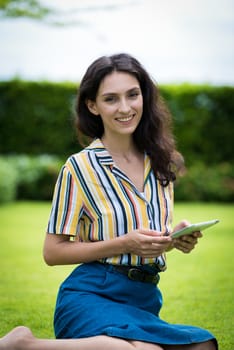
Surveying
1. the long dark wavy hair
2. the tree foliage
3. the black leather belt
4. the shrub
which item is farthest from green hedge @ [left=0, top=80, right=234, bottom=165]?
the black leather belt

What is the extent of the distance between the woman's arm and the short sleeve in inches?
2.0

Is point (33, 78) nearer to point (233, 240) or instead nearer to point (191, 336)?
point (233, 240)

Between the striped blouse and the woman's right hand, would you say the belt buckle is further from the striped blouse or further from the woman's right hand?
the woman's right hand

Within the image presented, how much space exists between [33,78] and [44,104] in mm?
655

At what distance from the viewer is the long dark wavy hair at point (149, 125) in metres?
3.29

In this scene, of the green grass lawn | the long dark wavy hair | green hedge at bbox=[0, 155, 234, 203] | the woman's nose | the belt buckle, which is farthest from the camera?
green hedge at bbox=[0, 155, 234, 203]

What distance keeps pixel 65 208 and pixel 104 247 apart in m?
0.27

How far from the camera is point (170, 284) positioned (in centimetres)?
575

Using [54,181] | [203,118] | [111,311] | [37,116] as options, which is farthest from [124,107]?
[37,116]

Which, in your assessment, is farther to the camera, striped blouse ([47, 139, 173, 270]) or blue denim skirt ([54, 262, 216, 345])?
striped blouse ([47, 139, 173, 270])

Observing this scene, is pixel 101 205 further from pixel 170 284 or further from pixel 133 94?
pixel 170 284

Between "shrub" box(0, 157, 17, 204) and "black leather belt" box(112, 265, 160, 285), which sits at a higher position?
"black leather belt" box(112, 265, 160, 285)

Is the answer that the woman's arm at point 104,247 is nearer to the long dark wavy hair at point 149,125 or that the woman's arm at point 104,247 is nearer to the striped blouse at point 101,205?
the striped blouse at point 101,205

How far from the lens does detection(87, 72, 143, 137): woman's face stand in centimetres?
320
